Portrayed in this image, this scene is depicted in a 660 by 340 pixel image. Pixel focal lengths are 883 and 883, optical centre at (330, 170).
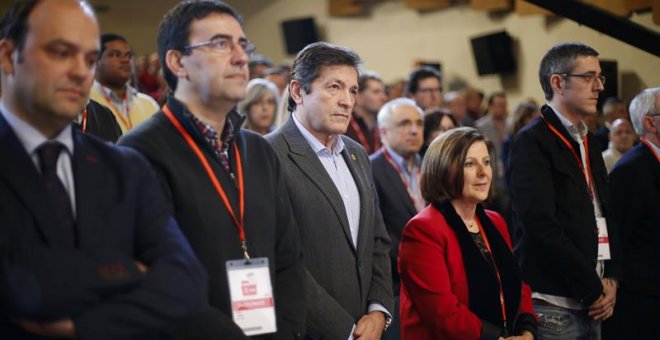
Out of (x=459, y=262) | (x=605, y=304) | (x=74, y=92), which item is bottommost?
(x=605, y=304)

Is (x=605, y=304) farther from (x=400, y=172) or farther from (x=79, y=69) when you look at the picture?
(x=79, y=69)

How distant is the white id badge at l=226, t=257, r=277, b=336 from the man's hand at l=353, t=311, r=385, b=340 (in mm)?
685

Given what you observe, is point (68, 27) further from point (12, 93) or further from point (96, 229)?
point (96, 229)

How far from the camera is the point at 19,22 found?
5.91 feet

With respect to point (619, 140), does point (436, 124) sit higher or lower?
higher

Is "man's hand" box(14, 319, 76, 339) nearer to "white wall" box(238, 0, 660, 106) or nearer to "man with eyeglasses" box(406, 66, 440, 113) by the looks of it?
"man with eyeglasses" box(406, 66, 440, 113)

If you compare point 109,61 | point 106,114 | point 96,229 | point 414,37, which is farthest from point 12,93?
point 414,37

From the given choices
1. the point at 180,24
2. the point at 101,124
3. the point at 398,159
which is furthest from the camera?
the point at 398,159

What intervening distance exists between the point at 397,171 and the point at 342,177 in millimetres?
1110

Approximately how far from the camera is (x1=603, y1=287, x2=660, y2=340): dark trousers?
151 inches

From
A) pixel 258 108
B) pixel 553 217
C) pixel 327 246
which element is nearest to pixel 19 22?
pixel 327 246

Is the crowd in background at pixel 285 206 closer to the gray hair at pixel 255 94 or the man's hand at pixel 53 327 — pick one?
the man's hand at pixel 53 327

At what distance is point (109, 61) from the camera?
14.3 feet

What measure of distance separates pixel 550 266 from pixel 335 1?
25.7 feet
